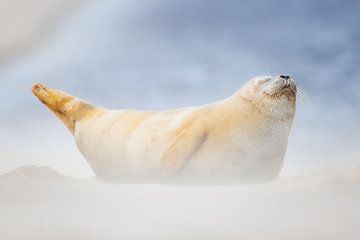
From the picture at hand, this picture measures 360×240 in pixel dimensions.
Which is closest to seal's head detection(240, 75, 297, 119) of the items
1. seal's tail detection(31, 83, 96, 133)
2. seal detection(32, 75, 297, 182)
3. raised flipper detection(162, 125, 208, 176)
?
seal detection(32, 75, 297, 182)

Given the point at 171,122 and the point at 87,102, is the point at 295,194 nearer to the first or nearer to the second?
the point at 171,122

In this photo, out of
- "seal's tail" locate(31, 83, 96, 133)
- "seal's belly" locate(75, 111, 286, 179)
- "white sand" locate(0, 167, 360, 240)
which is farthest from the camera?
"seal's tail" locate(31, 83, 96, 133)

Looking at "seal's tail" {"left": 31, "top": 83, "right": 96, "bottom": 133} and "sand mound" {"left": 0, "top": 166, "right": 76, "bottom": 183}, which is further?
"seal's tail" {"left": 31, "top": 83, "right": 96, "bottom": 133}

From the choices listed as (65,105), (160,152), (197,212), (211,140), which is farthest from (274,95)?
(65,105)

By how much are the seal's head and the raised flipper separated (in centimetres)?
22

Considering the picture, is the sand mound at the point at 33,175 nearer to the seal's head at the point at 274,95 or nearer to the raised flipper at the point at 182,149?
the raised flipper at the point at 182,149

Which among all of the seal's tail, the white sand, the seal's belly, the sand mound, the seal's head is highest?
the seal's tail

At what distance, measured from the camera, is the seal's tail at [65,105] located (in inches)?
96.9

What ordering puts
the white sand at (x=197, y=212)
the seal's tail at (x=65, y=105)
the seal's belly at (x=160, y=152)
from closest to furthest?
the white sand at (x=197, y=212) → the seal's belly at (x=160, y=152) → the seal's tail at (x=65, y=105)

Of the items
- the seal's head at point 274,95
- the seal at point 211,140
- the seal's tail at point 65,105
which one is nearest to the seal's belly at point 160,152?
the seal at point 211,140

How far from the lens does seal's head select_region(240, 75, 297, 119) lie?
1.99 meters

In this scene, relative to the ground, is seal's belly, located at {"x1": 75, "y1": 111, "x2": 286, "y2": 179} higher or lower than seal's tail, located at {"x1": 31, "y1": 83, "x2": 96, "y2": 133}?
lower

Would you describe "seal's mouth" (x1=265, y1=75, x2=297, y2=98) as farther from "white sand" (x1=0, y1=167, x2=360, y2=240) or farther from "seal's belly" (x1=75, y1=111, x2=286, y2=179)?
"white sand" (x1=0, y1=167, x2=360, y2=240)

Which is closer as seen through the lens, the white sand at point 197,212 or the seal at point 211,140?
the white sand at point 197,212
